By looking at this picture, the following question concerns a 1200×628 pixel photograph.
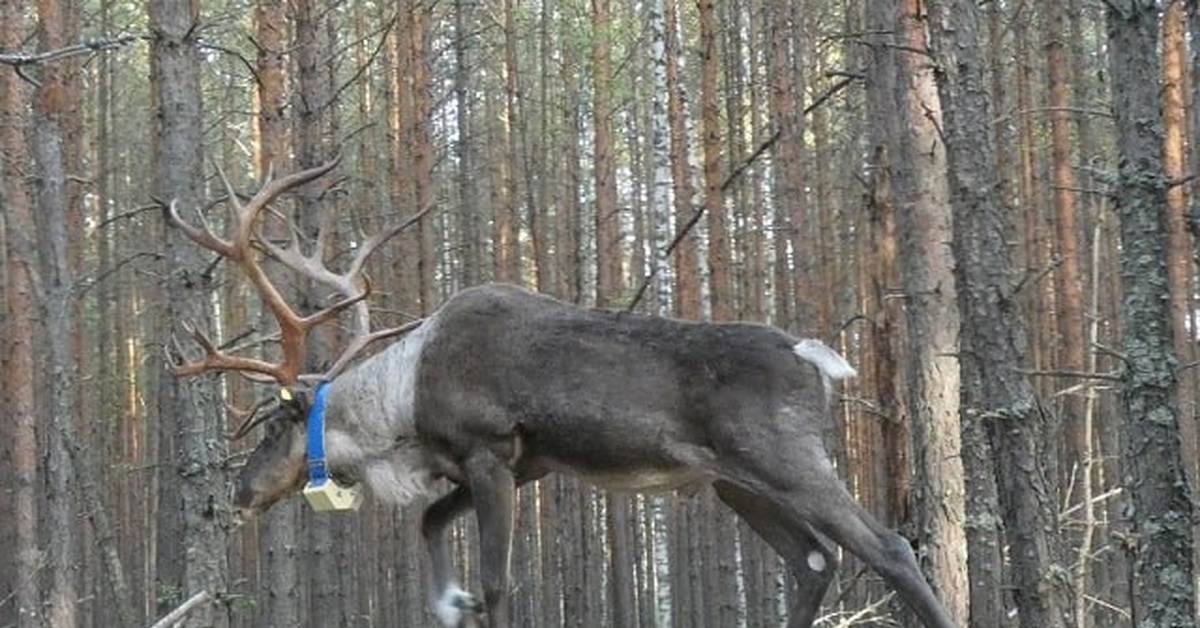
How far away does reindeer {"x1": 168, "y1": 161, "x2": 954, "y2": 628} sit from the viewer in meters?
5.64

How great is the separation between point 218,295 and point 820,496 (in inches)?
907

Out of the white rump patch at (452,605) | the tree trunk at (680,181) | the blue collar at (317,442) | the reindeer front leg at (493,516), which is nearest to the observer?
the reindeer front leg at (493,516)

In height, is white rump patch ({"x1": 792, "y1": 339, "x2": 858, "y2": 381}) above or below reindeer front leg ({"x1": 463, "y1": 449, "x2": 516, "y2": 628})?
above

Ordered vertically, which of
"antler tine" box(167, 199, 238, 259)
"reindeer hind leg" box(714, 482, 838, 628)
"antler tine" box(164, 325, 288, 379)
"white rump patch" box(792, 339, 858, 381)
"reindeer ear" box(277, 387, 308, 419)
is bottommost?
"reindeer hind leg" box(714, 482, 838, 628)

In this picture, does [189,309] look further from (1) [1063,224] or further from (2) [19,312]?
(1) [1063,224]

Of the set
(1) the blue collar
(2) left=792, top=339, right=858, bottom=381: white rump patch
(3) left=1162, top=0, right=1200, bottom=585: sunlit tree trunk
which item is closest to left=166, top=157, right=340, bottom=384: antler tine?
(1) the blue collar

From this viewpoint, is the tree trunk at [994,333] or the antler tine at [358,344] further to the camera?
the antler tine at [358,344]

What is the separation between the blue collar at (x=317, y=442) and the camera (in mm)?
6516

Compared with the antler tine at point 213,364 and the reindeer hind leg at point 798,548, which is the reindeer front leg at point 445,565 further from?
the reindeer hind leg at point 798,548

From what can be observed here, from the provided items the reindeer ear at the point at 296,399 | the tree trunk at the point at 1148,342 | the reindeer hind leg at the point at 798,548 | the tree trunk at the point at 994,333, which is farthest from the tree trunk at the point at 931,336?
the reindeer ear at the point at 296,399

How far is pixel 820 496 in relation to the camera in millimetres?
5586

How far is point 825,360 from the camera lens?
5746 mm

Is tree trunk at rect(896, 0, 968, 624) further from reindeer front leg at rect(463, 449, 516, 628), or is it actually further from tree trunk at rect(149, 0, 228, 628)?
tree trunk at rect(149, 0, 228, 628)

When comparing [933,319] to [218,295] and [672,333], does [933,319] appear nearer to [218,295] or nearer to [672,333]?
[672,333]
